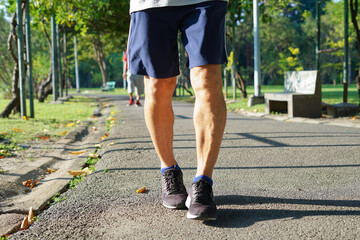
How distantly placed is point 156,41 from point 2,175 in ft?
6.20

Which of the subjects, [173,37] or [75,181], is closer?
[173,37]

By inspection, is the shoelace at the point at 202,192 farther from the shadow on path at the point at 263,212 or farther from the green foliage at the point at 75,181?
the green foliage at the point at 75,181

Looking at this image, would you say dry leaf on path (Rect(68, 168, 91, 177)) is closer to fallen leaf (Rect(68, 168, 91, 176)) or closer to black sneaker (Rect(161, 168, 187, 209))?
fallen leaf (Rect(68, 168, 91, 176))

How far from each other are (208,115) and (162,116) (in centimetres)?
35

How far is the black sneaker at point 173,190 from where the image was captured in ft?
7.69

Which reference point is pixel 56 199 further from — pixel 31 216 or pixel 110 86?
pixel 110 86

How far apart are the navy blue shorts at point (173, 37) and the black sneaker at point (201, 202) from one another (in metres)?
0.67

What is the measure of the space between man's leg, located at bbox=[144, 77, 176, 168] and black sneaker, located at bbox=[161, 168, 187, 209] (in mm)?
75

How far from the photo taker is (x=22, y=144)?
5078 millimetres

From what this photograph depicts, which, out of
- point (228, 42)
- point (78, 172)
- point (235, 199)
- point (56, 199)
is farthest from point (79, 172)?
point (228, 42)

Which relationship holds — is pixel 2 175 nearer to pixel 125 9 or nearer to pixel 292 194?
pixel 292 194

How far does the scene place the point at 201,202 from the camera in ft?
7.07

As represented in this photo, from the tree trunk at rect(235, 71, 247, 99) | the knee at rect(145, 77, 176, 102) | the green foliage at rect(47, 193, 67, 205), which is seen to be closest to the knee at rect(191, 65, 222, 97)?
the knee at rect(145, 77, 176, 102)

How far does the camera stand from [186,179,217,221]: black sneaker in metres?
2.09
